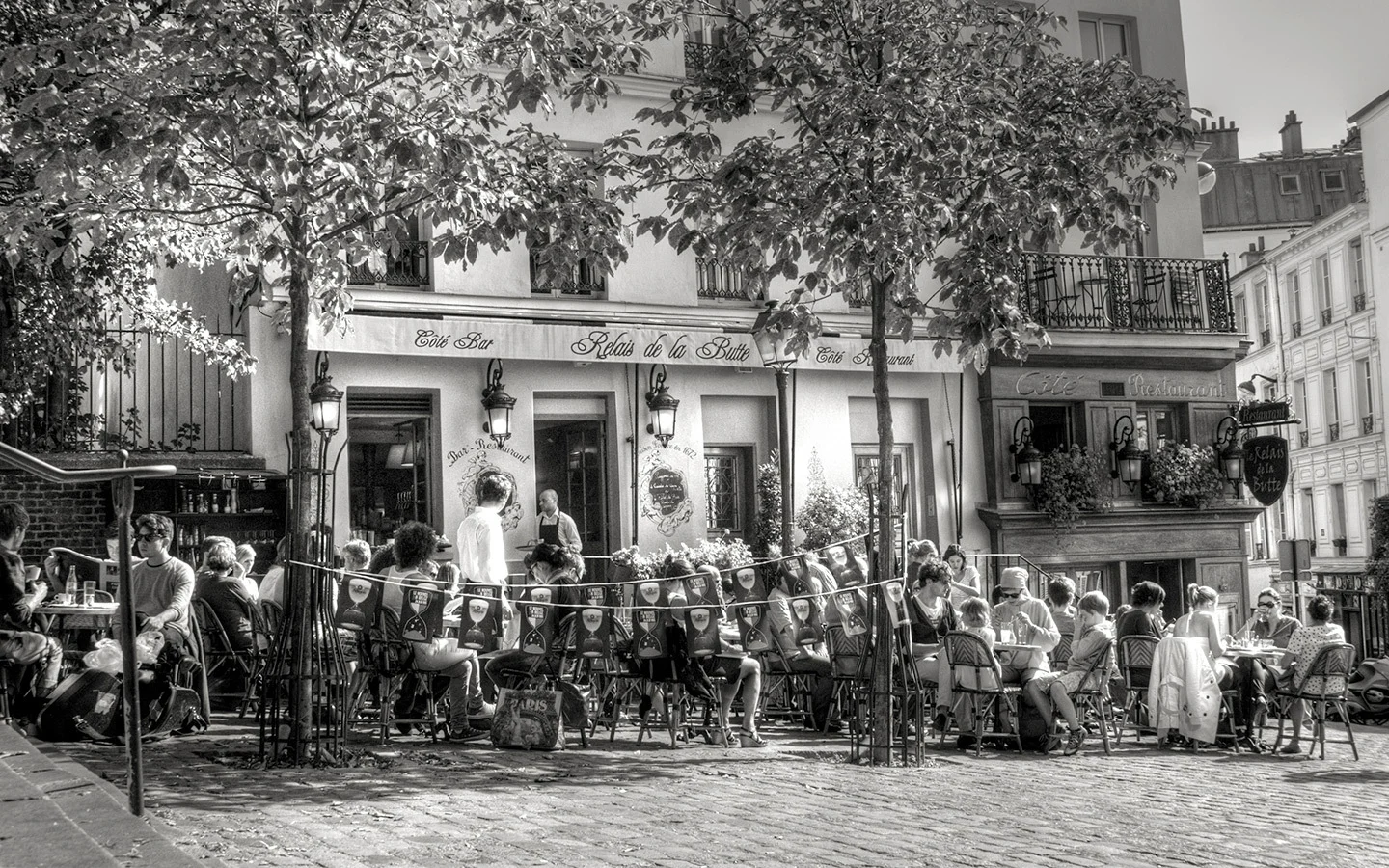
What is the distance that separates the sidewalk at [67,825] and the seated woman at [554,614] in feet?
17.4

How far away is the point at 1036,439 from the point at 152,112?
17.5 metres

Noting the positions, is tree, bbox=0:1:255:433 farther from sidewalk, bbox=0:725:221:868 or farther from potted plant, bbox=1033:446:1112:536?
potted plant, bbox=1033:446:1112:536

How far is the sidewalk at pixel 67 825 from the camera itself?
4.19 meters

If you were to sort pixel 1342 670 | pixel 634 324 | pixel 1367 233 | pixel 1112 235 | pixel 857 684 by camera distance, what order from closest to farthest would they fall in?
pixel 857 684 → pixel 1112 235 → pixel 1342 670 → pixel 634 324 → pixel 1367 233

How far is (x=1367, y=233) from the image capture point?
47.0 meters

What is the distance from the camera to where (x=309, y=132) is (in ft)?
31.8

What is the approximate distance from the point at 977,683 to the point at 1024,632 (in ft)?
3.82

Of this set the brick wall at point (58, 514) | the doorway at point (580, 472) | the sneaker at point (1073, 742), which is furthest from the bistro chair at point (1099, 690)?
the brick wall at point (58, 514)

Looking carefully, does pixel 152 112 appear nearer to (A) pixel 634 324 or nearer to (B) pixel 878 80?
(B) pixel 878 80

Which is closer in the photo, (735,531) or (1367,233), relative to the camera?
(735,531)

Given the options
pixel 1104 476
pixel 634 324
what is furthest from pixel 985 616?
pixel 1104 476

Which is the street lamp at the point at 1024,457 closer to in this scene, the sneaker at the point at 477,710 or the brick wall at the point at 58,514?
the brick wall at the point at 58,514

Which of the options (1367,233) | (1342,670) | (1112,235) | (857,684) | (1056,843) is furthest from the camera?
(1367,233)

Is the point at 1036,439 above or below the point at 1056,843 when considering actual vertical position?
above
